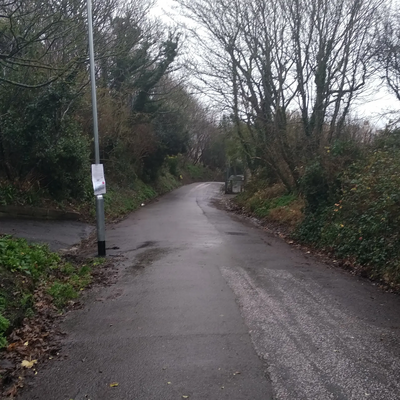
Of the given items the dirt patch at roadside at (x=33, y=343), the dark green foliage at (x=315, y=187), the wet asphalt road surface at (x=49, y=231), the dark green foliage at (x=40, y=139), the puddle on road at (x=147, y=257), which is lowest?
the dirt patch at roadside at (x=33, y=343)

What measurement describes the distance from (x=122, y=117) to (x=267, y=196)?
10263mm

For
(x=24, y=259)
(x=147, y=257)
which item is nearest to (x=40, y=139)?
(x=147, y=257)

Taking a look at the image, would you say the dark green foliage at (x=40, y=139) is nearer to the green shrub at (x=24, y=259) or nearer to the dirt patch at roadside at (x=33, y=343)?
the green shrub at (x=24, y=259)

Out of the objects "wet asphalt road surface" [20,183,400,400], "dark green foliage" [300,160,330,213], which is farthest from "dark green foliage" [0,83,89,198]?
"wet asphalt road surface" [20,183,400,400]

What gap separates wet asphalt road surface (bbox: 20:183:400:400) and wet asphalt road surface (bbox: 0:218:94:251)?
4002 mm

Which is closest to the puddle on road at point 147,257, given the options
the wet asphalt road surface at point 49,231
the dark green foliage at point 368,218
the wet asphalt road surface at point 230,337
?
the wet asphalt road surface at point 230,337

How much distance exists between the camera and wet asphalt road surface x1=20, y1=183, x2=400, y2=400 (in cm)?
466

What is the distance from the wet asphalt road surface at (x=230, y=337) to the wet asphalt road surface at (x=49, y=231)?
400 cm

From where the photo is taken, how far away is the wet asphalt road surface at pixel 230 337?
4656 millimetres

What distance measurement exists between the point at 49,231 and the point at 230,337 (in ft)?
34.5

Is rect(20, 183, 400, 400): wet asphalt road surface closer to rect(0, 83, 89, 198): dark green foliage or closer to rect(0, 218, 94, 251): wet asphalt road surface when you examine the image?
rect(0, 218, 94, 251): wet asphalt road surface

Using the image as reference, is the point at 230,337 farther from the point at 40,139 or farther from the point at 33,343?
the point at 40,139

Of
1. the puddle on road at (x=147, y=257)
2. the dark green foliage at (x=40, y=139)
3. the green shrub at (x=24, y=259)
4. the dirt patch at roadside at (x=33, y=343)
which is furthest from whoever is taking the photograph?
the dark green foliage at (x=40, y=139)

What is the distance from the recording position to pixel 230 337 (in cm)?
597
